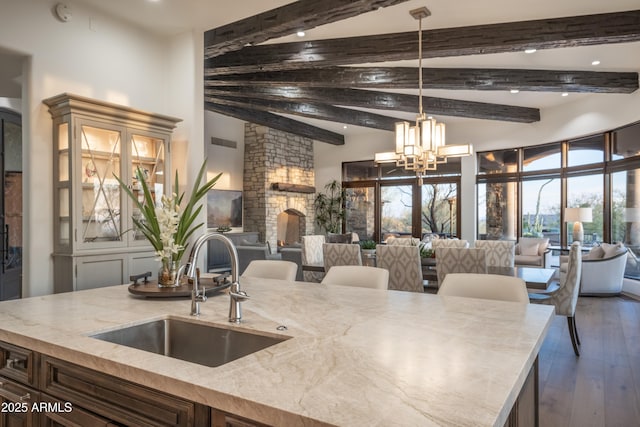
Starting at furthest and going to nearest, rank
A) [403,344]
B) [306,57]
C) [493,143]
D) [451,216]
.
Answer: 1. [451,216]
2. [493,143]
3. [306,57]
4. [403,344]

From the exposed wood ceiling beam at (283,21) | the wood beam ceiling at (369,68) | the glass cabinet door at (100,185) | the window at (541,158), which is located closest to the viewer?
the exposed wood ceiling beam at (283,21)

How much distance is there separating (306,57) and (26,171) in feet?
9.46

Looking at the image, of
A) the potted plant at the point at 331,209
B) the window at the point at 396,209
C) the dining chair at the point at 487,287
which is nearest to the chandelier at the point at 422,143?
the dining chair at the point at 487,287

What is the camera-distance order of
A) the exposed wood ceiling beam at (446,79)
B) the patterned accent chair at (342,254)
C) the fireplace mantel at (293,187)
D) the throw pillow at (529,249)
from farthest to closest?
the fireplace mantel at (293,187) → the throw pillow at (529,249) → the exposed wood ceiling beam at (446,79) → the patterned accent chair at (342,254)

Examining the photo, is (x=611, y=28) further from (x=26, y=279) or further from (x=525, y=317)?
(x=26, y=279)

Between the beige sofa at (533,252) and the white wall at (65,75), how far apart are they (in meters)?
6.10

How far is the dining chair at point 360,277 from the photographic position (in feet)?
8.45

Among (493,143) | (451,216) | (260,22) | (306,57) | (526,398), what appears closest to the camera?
(526,398)

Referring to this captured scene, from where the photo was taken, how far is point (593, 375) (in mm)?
3188

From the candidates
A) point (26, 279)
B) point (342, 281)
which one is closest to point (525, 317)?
point (342, 281)

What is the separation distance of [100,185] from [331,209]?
7.46 m

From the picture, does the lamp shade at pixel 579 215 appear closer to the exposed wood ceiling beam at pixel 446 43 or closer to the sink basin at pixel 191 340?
the exposed wood ceiling beam at pixel 446 43

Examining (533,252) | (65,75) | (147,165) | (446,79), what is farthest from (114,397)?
(533,252)

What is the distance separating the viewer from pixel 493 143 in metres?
8.80
